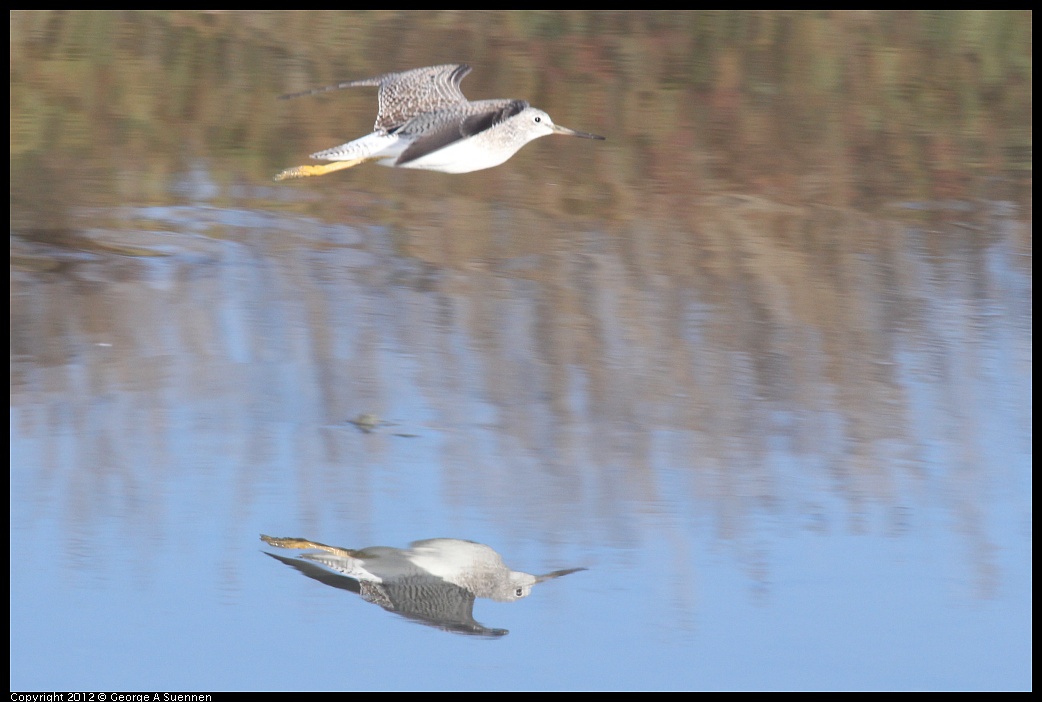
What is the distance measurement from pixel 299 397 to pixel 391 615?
4.04ft

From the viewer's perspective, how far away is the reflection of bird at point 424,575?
3.43m

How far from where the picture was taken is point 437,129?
4.94 metres

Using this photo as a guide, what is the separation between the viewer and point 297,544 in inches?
142

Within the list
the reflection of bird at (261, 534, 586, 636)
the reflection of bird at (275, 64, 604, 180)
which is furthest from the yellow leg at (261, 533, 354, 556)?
the reflection of bird at (275, 64, 604, 180)

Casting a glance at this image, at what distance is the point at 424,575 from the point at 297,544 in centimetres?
37

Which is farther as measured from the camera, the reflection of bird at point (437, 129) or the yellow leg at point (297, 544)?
the reflection of bird at point (437, 129)

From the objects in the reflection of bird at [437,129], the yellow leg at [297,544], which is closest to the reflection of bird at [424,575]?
the yellow leg at [297,544]

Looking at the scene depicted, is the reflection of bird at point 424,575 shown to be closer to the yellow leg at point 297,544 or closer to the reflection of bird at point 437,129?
the yellow leg at point 297,544

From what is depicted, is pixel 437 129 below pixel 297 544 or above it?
above

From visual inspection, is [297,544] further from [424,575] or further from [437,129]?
[437,129]

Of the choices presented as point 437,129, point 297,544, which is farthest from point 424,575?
point 437,129

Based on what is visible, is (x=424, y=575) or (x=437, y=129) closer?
(x=424, y=575)

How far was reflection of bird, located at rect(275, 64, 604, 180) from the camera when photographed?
478 centimetres

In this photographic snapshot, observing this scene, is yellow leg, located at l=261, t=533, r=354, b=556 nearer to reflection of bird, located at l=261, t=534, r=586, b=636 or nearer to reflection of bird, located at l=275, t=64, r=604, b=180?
reflection of bird, located at l=261, t=534, r=586, b=636
